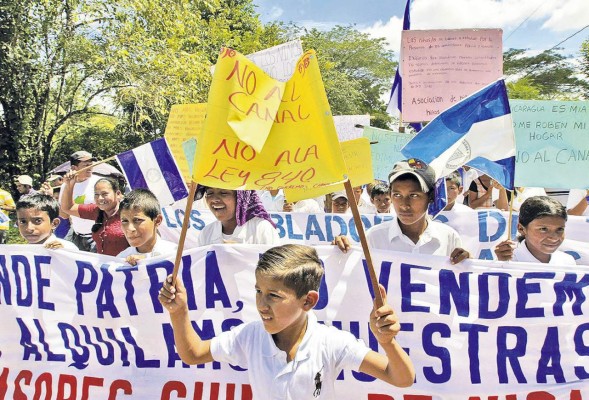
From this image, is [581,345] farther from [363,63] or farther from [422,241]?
[363,63]

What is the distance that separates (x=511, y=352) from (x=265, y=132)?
5.80ft

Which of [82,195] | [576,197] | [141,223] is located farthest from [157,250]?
[576,197]

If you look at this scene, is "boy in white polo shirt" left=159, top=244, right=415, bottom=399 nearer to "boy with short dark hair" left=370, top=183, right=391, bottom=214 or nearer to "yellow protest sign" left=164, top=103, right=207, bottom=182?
"yellow protest sign" left=164, top=103, right=207, bottom=182

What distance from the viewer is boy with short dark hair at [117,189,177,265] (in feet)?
11.1

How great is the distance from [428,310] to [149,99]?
12.1 meters

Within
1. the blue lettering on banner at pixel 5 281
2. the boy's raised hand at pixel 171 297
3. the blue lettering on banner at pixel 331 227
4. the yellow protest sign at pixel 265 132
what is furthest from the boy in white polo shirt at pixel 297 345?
the blue lettering on banner at pixel 331 227

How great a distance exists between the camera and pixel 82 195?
5.71 metres

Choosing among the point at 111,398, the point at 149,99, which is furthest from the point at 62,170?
the point at 111,398

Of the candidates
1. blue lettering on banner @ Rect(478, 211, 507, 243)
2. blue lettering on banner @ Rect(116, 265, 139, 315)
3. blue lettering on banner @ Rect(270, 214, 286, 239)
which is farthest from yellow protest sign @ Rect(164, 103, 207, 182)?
blue lettering on banner @ Rect(478, 211, 507, 243)

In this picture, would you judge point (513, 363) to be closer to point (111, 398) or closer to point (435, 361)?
point (435, 361)

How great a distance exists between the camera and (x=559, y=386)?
9.37 ft

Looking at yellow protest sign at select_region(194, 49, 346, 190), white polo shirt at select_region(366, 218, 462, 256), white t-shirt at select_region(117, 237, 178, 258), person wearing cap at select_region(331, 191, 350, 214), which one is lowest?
white t-shirt at select_region(117, 237, 178, 258)

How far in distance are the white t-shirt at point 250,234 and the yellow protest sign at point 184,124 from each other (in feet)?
6.70

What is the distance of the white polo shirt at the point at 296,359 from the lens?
198 cm
